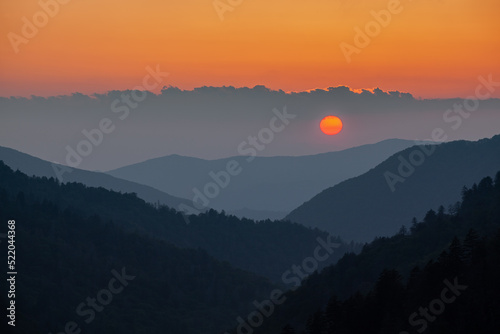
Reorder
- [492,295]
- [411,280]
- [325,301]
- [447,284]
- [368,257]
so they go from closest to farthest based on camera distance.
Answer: [492,295]
[447,284]
[411,280]
[325,301]
[368,257]

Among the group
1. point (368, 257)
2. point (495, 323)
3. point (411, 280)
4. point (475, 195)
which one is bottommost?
point (495, 323)

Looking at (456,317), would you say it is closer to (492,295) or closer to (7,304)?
(492,295)

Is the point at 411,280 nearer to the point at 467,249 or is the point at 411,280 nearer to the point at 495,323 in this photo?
the point at 467,249

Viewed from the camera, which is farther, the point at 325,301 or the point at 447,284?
the point at 325,301

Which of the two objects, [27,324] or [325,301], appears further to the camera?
[27,324]

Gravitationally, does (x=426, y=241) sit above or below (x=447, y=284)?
above

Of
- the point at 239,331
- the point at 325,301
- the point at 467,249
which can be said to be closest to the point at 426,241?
the point at 325,301

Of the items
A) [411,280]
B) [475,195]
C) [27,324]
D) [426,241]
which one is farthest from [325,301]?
[27,324]

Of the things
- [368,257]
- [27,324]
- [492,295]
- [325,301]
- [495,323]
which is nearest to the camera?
[495,323]

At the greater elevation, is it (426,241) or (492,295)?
(426,241)
